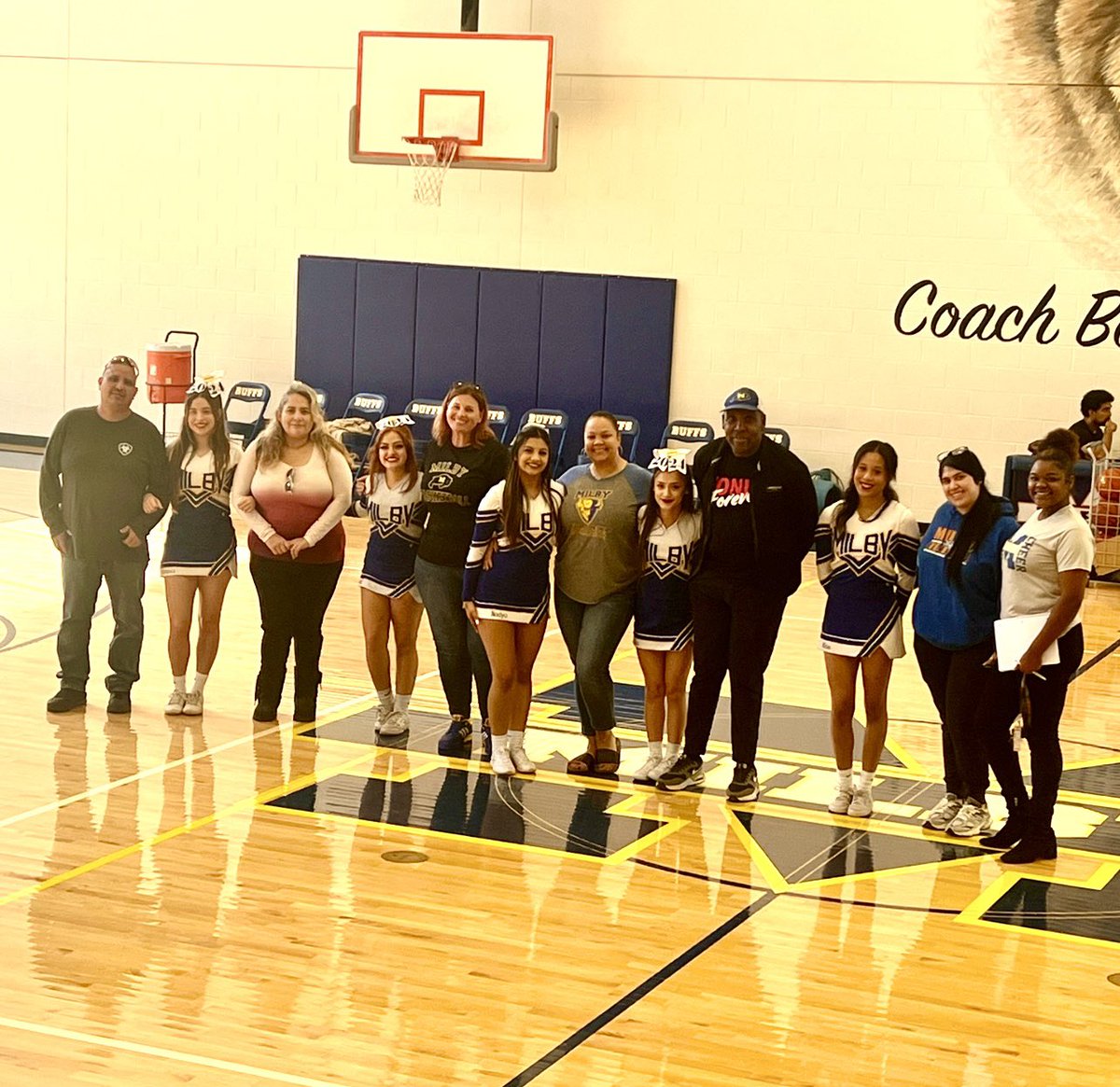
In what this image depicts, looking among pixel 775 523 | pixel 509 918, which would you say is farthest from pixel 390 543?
pixel 509 918

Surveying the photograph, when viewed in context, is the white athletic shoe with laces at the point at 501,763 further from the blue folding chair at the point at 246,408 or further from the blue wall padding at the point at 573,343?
the blue folding chair at the point at 246,408

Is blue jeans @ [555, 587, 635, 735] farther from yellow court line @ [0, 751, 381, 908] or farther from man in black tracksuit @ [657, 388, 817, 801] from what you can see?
yellow court line @ [0, 751, 381, 908]

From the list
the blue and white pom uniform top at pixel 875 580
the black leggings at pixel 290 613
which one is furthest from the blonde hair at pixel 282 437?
the blue and white pom uniform top at pixel 875 580

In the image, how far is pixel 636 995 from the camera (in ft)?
18.2

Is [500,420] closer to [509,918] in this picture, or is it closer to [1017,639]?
[1017,639]

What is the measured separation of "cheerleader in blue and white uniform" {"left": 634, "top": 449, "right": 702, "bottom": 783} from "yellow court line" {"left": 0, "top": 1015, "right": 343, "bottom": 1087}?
321 centimetres

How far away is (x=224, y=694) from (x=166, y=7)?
38.3 feet

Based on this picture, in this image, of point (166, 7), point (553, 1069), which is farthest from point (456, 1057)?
point (166, 7)

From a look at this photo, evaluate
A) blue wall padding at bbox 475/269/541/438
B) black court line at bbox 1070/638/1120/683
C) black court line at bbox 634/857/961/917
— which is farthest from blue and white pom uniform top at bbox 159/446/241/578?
blue wall padding at bbox 475/269/541/438

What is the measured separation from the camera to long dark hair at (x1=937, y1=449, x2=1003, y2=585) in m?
6.90

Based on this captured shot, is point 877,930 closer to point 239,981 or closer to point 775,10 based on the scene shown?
point 239,981

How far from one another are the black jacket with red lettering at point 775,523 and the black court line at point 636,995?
150 centimetres

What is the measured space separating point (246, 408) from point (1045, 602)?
1278cm

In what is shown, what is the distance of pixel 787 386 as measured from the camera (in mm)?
16547
